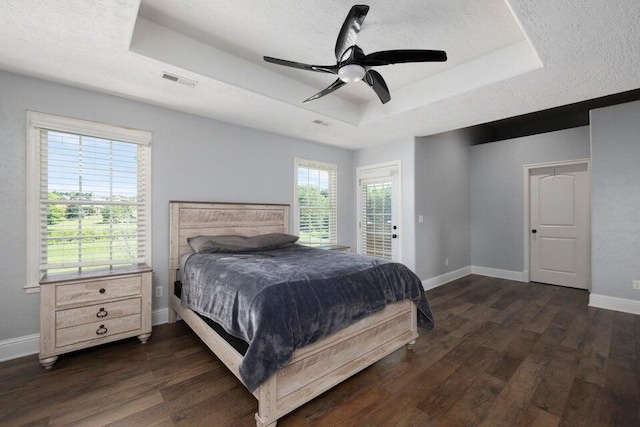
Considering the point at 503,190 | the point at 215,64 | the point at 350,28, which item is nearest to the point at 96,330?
the point at 215,64

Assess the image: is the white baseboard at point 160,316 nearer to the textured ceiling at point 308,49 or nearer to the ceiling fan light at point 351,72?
the textured ceiling at point 308,49

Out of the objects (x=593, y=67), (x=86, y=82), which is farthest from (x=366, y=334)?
(x=86, y=82)

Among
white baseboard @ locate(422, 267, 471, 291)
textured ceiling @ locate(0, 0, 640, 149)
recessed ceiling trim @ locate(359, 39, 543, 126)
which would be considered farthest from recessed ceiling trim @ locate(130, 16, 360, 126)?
white baseboard @ locate(422, 267, 471, 291)

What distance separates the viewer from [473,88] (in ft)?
8.91

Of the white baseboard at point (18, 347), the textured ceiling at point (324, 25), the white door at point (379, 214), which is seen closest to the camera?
the textured ceiling at point (324, 25)

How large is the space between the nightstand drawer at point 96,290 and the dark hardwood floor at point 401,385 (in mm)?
525

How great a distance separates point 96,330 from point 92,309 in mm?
197

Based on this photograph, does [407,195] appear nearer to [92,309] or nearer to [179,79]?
[179,79]

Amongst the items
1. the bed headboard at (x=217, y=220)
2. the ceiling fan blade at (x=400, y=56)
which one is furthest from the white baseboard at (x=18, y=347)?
the ceiling fan blade at (x=400, y=56)

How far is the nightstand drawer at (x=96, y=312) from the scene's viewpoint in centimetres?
231

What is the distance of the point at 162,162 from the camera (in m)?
3.22

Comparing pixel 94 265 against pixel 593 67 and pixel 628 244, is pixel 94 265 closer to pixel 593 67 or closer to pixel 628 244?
pixel 593 67

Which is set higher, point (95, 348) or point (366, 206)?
point (366, 206)

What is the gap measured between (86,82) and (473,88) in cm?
380
